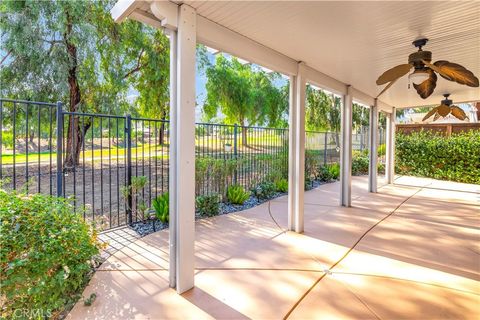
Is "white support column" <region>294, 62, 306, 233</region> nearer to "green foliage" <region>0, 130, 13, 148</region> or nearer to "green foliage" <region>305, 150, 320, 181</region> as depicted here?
"green foliage" <region>305, 150, 320, 181</region>

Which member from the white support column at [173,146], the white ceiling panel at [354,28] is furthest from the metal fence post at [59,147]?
Answer: the white ceiling panel at [354,28]

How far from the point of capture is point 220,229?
3.83m

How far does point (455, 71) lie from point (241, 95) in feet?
32.5

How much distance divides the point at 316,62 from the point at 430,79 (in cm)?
135

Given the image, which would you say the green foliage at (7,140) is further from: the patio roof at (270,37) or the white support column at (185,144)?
the white support column at (185,144)

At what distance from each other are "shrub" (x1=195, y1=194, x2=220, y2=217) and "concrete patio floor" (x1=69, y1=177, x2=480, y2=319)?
0.64ft

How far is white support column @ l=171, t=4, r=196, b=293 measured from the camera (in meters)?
2.22

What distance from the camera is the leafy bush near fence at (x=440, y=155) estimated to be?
26.8ft

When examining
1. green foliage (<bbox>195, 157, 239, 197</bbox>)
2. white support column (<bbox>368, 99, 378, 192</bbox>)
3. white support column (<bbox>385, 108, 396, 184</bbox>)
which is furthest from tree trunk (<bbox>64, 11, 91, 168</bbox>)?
white support column (<bbox>385, 108, 396, 184</bbox>)

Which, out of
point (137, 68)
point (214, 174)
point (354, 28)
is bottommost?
point (214, 174)

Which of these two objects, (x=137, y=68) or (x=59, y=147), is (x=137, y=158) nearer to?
(x=59, y=147)

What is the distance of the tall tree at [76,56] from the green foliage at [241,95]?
369 cm

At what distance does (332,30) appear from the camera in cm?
265

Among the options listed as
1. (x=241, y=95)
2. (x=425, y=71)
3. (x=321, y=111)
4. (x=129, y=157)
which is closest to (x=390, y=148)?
(x=321, y=111)
